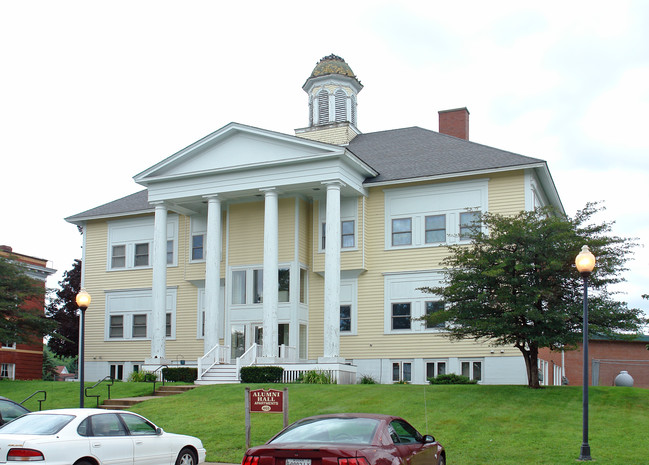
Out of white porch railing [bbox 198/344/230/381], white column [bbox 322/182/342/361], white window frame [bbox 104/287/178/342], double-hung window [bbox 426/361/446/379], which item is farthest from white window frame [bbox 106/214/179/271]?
double-hung window [bbox 426/361/446/379]

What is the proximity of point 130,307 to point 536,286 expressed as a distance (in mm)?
23808

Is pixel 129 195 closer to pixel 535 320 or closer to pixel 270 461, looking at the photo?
pixel 535 320

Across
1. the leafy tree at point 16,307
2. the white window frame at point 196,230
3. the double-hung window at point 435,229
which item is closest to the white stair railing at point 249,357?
the white window frame at point 196,230

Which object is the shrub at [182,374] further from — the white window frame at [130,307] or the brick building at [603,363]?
the brick building at [603,363]

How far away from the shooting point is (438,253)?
105 feet

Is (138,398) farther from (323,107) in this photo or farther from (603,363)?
(603,363)

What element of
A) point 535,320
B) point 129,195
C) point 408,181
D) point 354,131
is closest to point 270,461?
point 535,320

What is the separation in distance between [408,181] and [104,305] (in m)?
18.5

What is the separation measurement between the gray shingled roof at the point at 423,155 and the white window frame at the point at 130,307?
12481 millimetres

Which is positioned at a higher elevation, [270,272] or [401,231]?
[401,231]

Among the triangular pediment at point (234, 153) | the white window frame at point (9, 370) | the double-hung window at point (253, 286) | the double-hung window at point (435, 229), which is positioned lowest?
the white window frame at point (9, 370)

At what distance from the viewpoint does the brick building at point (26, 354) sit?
45875mm

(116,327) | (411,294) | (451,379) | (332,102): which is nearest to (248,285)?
(411,294)

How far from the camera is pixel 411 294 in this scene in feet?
107
